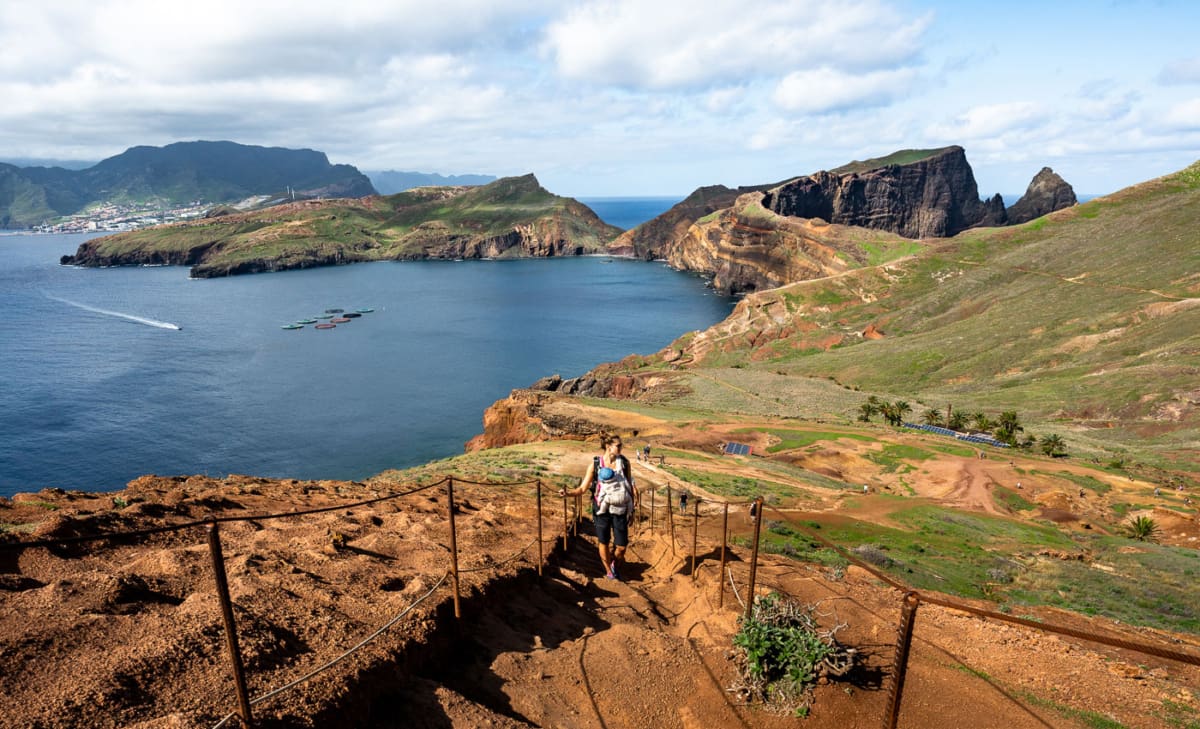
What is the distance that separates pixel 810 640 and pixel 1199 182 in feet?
395

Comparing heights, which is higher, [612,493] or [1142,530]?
[612,493]

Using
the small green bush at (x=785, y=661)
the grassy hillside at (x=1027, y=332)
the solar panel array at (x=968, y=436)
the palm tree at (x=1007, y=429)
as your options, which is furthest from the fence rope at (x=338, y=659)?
the palm tree at (x=1007, y=429)

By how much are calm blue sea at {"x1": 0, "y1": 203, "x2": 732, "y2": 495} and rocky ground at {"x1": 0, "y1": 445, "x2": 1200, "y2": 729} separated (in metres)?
46.7

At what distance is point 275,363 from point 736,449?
76.1 metres

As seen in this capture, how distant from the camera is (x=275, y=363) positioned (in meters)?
88.9

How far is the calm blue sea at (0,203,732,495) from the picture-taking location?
186 ft

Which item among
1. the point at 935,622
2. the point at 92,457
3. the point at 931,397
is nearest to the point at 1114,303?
the point at 931,397

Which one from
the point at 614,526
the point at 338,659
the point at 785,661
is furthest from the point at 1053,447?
the point at 338,659

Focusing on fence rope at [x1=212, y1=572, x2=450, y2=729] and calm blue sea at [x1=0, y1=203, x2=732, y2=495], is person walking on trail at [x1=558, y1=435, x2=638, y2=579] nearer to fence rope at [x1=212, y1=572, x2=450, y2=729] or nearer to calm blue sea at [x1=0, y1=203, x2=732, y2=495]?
fence rope at [x1=212, y1=572, x2=450, y2=729]

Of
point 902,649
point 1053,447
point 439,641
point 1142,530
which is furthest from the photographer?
point 1053,447

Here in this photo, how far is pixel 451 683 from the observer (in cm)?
788

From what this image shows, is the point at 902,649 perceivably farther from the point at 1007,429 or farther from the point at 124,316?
the point at 124,316

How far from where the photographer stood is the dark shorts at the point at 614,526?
12047 mm

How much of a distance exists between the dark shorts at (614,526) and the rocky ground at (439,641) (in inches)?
40.4
